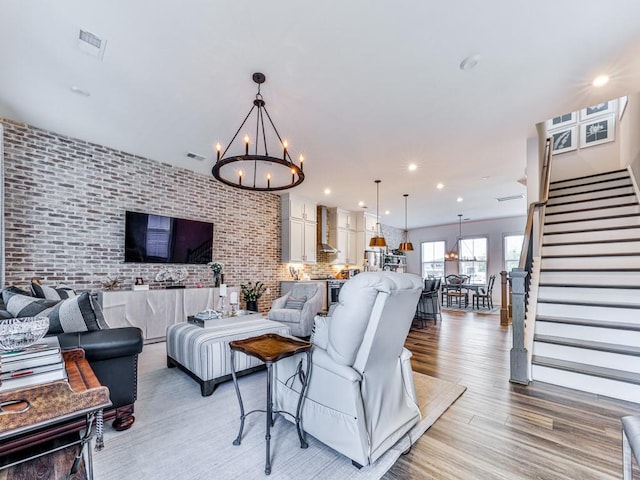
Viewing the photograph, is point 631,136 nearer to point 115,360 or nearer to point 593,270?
point 593,270

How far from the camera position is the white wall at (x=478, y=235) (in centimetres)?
986

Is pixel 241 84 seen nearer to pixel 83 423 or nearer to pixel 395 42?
pixel 395 42

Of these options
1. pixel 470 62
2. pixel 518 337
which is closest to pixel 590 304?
pixel 518 337

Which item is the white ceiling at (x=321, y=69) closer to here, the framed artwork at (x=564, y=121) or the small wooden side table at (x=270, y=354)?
the small wooden side table at (x=270, y=354)

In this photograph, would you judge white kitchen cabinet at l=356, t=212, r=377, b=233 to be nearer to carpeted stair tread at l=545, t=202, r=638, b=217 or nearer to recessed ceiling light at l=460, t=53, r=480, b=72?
carpeted stair tread at l=545, t=202, r=638, b=217

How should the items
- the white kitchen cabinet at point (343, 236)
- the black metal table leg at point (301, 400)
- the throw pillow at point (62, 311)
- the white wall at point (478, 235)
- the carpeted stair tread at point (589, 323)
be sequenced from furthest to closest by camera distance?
the white wall at point (478, 235), the white kitchen cabinet at point (343, 236), the carpeted stair tread at point (589, 323), the throw pillow at point (62, 311), the black metal table leg at point (301, 400)

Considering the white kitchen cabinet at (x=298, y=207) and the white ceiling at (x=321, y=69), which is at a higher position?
the white ceiling at (x=321, y=69)

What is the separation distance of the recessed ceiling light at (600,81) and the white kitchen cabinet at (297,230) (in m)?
5.39

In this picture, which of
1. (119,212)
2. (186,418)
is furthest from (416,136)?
(119,212)

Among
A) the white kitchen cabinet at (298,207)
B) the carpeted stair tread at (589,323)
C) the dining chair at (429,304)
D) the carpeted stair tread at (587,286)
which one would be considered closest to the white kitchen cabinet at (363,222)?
the white kitchen cabinet at (298,207)

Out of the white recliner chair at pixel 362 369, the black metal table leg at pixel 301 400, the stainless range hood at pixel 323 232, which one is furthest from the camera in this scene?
the stainless range hood at pixel 323 232

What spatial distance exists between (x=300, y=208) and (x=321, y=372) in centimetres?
562

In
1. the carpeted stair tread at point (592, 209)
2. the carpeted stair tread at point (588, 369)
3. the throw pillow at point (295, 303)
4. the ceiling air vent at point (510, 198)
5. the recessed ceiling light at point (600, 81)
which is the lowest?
the carpeted stair tread at point (588, 369)

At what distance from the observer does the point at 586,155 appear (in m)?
6.15
